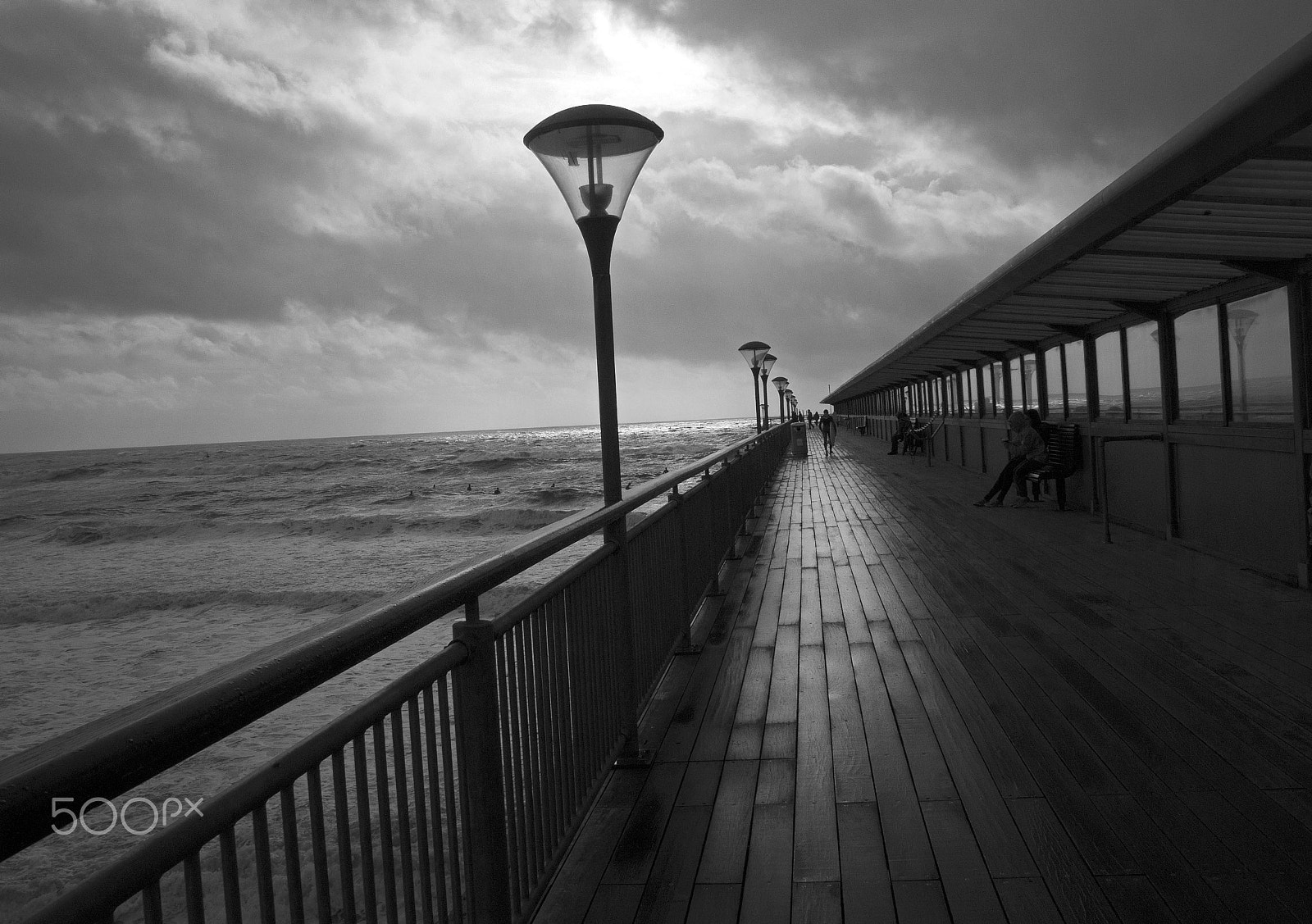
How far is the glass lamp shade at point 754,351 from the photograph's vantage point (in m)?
21.1

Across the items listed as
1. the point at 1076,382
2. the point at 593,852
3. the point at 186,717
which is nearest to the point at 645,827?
the point at 593,852

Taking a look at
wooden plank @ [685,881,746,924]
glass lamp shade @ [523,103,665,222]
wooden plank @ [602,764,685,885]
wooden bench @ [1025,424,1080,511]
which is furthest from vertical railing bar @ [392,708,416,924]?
wooden bench @ [1025,424,1080,511]

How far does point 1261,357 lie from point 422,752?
21.0 ft

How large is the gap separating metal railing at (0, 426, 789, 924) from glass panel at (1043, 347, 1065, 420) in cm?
848

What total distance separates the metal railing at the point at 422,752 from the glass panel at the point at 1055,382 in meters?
8.48

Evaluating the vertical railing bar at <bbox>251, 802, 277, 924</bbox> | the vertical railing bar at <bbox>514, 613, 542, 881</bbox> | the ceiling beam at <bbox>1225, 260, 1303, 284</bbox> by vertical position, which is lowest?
the vertical railing bar at <bbox>514, 613, 542, 881</bbox>

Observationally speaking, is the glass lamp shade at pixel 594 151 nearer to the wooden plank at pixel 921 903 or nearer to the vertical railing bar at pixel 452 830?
the vertical railing bar at pixel 452 830

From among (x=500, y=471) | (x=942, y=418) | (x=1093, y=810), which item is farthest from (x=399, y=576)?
(x=500, y=471)

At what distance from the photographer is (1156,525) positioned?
8305 mm

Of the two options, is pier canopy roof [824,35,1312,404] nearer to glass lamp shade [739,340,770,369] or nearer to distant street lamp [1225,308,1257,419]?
distant street lamp [1225,308,1257,419]

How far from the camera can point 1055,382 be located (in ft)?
38.2

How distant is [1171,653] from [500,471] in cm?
5228

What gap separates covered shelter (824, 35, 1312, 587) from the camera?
3775 mm

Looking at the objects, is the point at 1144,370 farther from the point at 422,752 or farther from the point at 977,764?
the point at 422,752
